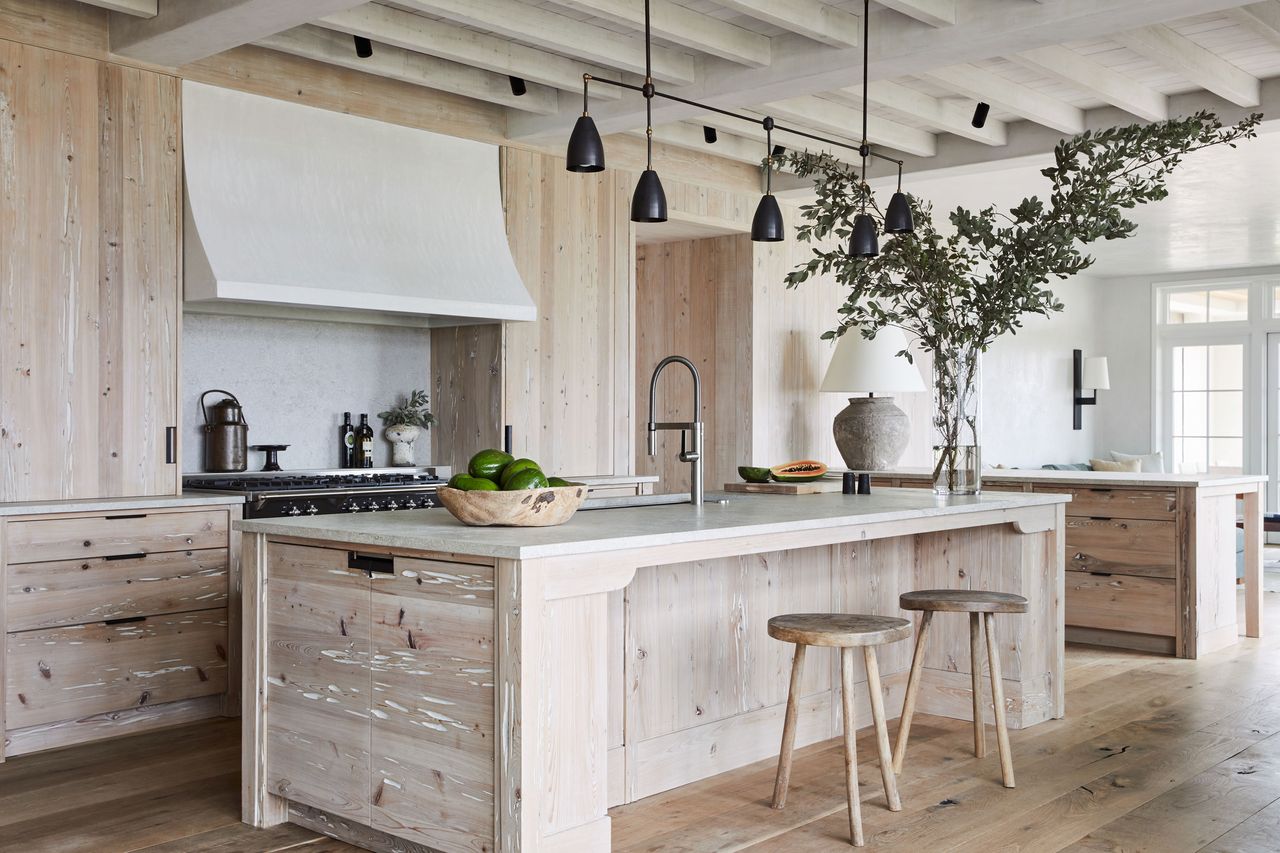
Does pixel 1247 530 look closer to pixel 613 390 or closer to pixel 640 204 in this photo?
pixel 613 390

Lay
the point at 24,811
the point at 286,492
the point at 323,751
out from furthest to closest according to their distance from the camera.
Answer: the point at 286,492 → the point at 24,811 → the point at 323,751

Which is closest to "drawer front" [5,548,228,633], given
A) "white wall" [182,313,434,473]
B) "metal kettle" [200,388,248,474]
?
"metal kettle" [200,388,248,474]

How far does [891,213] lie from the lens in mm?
4121

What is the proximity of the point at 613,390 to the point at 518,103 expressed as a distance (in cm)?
159

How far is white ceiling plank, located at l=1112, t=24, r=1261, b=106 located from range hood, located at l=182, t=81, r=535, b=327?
110 inches

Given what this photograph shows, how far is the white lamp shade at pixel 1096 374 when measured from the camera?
11203 millimetres

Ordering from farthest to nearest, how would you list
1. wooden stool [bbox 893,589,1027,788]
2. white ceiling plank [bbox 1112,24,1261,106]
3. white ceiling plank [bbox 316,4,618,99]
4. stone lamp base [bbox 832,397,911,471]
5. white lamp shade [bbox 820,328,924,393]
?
1. white lamp shade [bbox 820,328,924,393]
2. stone lamp base [bbox 832,397,911,471]
3. white ceiling plank [bbox 1112,24,1261,106]
4. white ceiling plank [bbox 316,4,618,99]
5. wooden stool [bbox 893,589,1027,788]

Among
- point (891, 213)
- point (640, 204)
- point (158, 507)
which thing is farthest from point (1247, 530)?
point (158, 507)

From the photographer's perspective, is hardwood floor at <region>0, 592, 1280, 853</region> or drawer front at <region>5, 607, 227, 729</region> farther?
drawer front at <region>5, 607, 227, 729</region>

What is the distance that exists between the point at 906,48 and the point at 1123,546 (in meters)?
2.66

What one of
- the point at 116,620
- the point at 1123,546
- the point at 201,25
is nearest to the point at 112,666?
the point at 116,620

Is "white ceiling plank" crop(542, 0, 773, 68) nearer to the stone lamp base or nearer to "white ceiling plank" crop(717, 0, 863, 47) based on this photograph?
"white ceiling plank" crop(717, 0, 863, 47)

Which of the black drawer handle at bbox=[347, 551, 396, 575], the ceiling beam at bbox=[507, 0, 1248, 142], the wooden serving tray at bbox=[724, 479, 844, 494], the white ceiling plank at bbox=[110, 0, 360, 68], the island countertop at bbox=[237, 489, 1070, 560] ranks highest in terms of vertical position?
the ceiling beam at bbox=[507, 0, 1248, 142]

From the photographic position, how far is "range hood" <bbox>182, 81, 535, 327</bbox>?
178 inches
